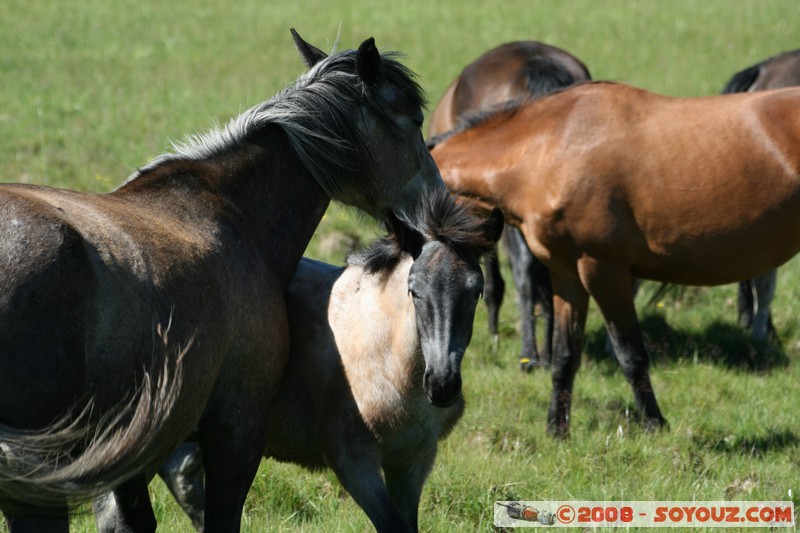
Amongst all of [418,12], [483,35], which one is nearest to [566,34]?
[483,35]

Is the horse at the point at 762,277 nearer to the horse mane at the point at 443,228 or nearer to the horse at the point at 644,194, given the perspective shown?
the horse at the point at 644,194

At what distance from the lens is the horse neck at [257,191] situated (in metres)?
3.98

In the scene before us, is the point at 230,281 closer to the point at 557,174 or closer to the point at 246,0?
the point at 557,174

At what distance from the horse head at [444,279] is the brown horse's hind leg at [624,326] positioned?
87.2 inches

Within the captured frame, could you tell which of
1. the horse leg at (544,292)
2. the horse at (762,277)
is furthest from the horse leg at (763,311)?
the horse leg at (544,292)

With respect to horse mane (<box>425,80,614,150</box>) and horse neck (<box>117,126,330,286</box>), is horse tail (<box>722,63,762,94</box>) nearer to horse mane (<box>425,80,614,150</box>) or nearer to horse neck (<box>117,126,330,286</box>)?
horse mane (<box>425,80,614,150</box>)

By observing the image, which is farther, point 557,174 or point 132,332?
point 557,174

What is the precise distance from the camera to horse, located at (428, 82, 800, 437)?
625cm

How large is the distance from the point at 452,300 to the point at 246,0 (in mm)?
22729

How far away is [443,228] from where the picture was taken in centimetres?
413

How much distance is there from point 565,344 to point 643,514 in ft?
6.43

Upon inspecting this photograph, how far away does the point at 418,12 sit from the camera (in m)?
24.0

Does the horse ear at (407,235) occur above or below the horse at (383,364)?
above

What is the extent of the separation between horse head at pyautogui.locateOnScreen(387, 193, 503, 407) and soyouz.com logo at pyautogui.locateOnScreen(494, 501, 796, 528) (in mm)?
1112
